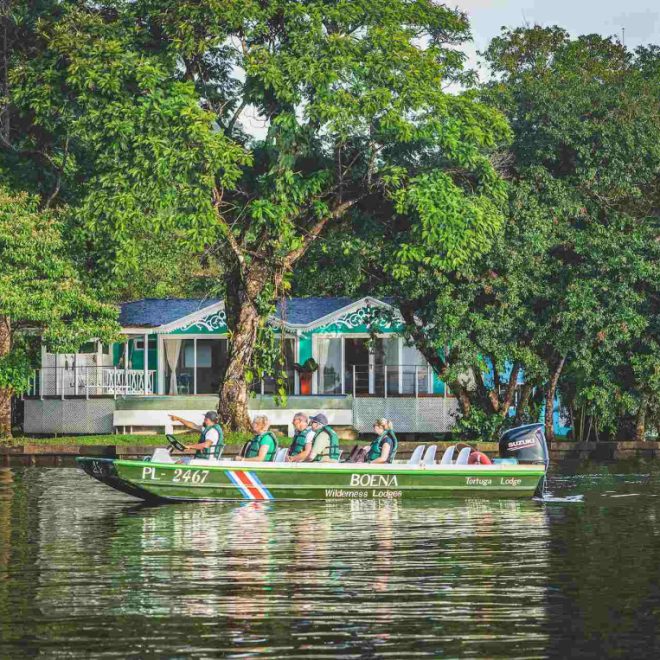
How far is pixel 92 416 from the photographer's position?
4597 cm

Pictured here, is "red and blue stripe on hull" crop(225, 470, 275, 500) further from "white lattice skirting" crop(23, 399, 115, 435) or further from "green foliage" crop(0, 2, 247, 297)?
"white lattice skirting" crop(23, 399, 115, 435)

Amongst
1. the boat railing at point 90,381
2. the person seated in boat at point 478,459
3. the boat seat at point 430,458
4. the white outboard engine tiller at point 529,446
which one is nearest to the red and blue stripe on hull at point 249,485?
the boat seat at point 430,458

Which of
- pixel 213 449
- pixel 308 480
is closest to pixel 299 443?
pixel 308 480

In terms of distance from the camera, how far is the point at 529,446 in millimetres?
27703

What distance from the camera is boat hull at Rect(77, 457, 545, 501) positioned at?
26.3 meters

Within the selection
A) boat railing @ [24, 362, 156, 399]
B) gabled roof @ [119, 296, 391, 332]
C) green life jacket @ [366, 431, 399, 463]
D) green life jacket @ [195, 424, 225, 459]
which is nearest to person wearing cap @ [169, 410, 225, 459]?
green life jacket @ [195, 424, 225, 459]

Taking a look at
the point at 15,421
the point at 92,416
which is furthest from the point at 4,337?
the point at 15,421

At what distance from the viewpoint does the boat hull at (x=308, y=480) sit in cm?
2633

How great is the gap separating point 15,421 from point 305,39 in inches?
785

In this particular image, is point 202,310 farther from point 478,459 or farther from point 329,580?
point 329,580

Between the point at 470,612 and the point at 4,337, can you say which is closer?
the point at 470,612

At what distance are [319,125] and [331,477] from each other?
46.2 feet

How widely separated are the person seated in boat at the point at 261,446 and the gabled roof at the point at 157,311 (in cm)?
2157

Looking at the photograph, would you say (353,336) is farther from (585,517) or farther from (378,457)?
(585,517)
